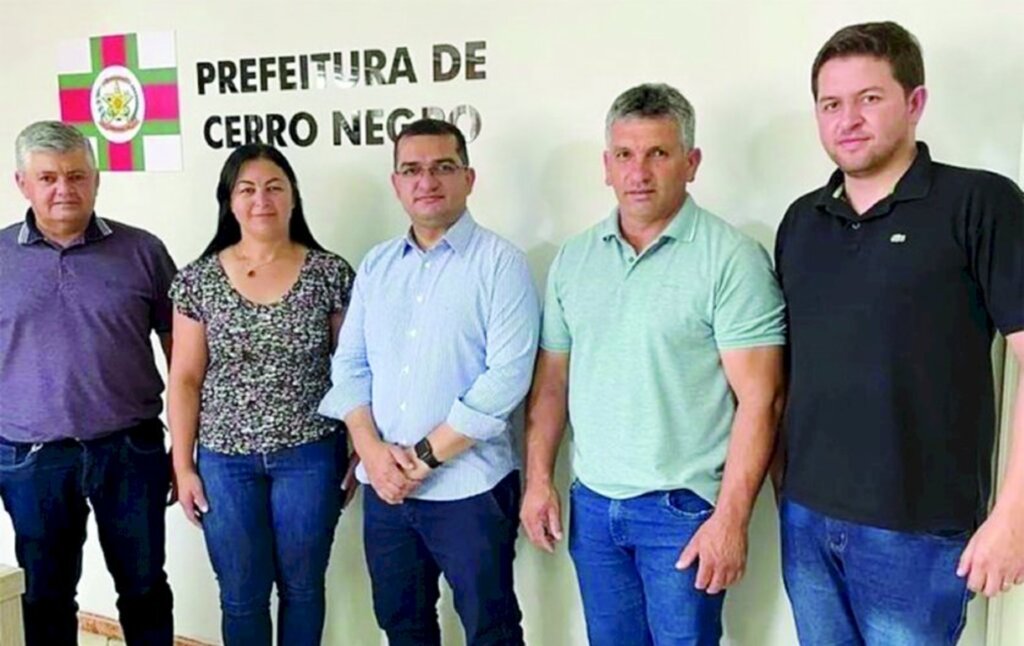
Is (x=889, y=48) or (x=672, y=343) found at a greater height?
(x=889, y=48)

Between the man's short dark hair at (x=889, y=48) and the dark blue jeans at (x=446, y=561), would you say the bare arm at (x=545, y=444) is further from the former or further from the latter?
the man's short dark hair at (x=889, y=48)

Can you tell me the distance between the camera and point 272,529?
221cm

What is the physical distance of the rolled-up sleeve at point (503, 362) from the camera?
198 cm

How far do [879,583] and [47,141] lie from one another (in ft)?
6.57

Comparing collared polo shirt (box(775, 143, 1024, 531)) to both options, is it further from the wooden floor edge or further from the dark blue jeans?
the wooden floor edge

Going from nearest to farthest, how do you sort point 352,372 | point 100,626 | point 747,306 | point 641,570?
point 747,306, point 641,570, point 352,372, point 100,626

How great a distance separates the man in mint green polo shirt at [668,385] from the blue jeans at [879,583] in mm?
162

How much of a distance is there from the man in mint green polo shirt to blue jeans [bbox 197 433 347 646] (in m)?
0.65

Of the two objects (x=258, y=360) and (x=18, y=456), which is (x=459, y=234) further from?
(x=18, y=456)

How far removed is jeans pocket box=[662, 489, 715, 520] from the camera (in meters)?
1.83

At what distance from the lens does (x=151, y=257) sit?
234 centimetres

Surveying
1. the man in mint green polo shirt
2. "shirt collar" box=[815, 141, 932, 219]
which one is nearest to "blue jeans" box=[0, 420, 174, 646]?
the man in mint green polo shirt

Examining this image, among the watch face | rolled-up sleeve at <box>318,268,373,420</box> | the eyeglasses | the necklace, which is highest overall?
the eyeglasses

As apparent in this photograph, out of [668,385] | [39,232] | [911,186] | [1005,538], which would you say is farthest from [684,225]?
[39,232]
